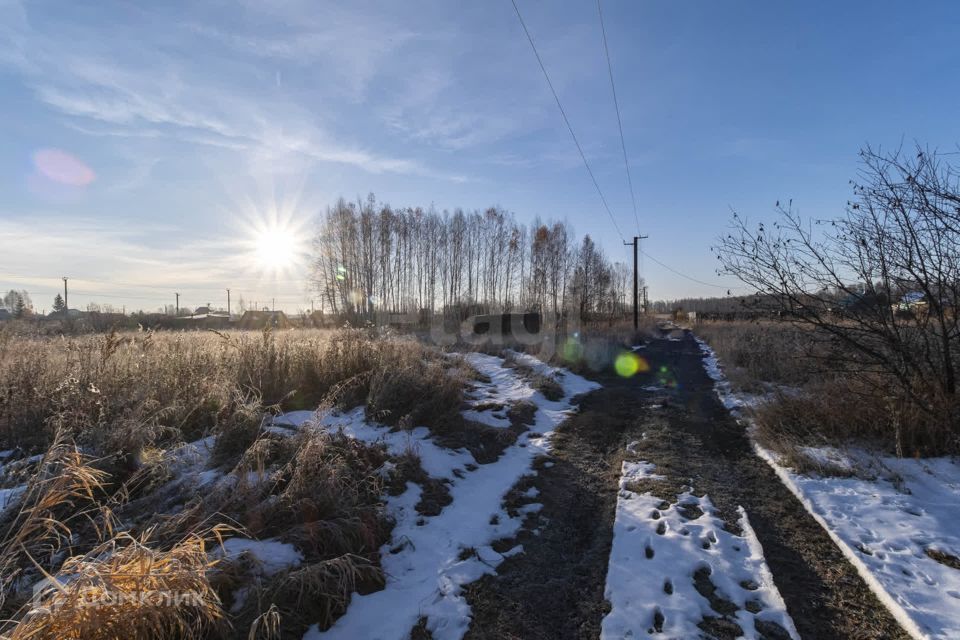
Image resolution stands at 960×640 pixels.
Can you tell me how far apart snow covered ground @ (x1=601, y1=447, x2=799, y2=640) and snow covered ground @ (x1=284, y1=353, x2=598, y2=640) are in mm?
853

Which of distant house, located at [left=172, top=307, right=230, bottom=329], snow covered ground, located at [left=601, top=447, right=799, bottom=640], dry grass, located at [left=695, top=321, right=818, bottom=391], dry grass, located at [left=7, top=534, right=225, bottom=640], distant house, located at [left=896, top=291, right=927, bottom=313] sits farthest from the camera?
distant house, located at [left=172, top=307, right=230, bottom=329]

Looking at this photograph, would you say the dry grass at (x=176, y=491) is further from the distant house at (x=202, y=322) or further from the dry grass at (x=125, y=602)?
the distant house at (x=202, y=322)

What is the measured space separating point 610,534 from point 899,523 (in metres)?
2.31

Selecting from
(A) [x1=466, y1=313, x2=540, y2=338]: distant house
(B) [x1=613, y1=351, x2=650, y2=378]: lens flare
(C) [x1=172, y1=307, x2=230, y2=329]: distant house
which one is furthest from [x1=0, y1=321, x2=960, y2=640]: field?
(C) [x1=172, y1=307, x2=230, y2=329]: distant house

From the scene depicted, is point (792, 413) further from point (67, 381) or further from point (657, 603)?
point (67, 381)

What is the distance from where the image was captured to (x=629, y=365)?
1413 centimetres

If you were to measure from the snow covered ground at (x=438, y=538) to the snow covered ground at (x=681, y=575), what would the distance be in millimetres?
853

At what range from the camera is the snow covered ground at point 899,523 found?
2.52 metres

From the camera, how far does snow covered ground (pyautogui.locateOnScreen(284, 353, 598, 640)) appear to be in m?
2.49

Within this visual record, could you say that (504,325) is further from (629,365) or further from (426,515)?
(426,515)

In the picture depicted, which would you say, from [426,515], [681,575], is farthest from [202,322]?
[681,575]

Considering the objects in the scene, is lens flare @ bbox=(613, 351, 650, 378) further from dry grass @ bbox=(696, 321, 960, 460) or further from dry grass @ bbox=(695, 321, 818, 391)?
dry grass @ bbox=(696, 321, 960, 460)

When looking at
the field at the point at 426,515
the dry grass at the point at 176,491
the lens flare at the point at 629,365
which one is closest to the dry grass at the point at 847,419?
the field at the point at 426,515

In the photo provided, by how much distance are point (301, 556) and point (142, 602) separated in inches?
41.5
